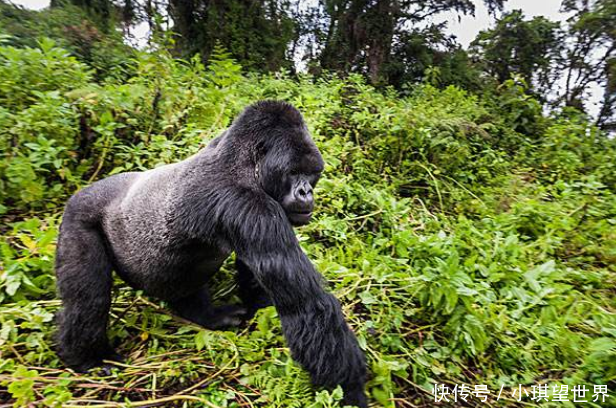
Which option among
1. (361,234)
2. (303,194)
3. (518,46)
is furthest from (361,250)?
(518,46)

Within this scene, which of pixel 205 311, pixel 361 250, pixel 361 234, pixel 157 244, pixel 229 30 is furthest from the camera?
pixel 229 30

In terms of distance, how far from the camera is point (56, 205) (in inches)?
119

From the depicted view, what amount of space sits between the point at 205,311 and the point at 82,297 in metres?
0.62

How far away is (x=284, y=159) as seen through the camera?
73.9 inches

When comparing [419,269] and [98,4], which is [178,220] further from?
[98,4]

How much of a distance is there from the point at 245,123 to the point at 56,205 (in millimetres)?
1918

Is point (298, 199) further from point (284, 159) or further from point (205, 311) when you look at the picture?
point (205, 311)

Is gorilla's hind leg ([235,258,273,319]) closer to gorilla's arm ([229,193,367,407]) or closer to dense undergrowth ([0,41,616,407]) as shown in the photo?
dense undergrowth ([0,41,616,407])

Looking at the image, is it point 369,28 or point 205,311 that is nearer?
point 205,311

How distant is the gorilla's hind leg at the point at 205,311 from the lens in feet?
7.16

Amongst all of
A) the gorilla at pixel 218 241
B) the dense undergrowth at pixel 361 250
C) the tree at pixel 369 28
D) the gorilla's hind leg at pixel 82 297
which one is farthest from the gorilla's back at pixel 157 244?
the tree at pixel 369 28

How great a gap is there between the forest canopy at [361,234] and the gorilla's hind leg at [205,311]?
0.20 feet

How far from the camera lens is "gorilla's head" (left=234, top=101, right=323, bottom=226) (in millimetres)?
1889

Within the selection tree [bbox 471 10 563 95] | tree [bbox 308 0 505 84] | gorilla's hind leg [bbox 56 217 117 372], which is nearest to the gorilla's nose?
gorilla's hind leg [bbox 56 217 117 372]
